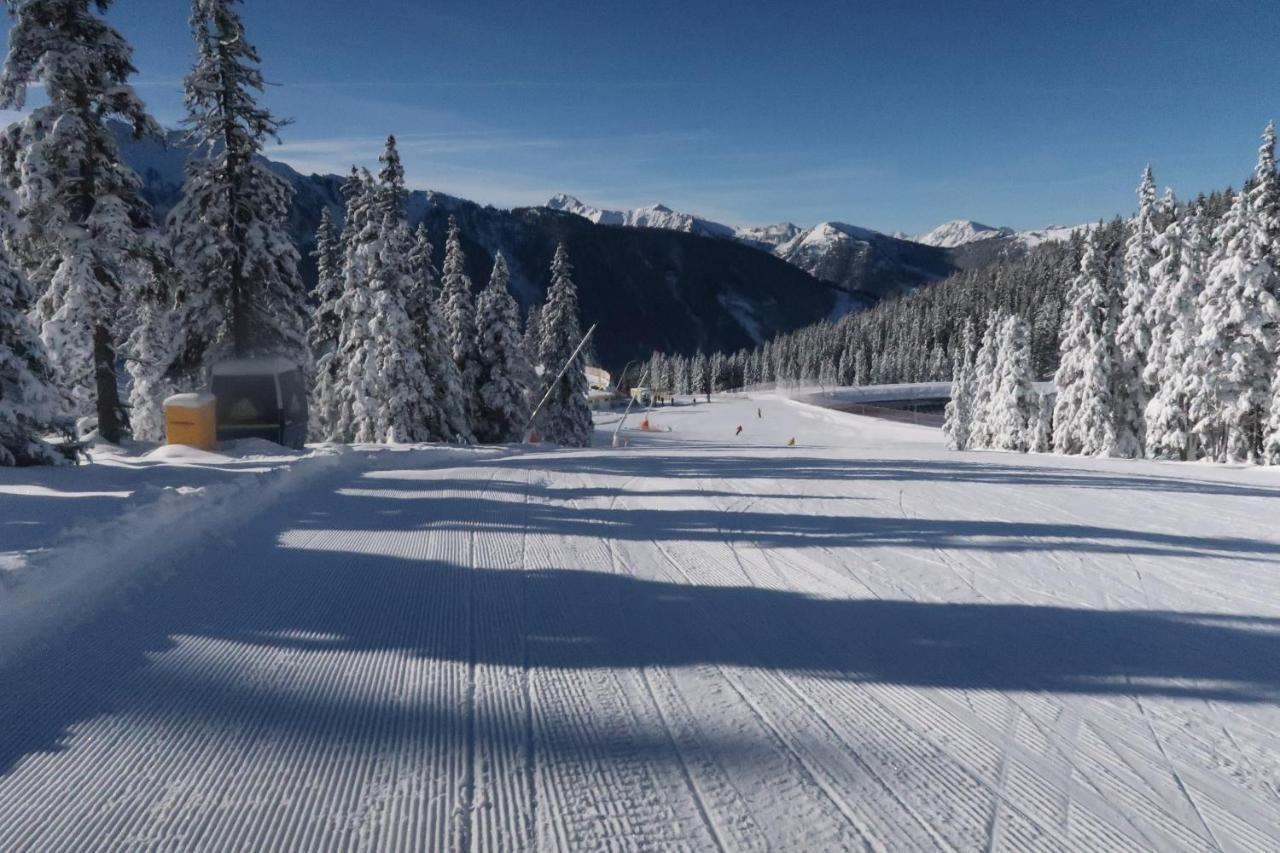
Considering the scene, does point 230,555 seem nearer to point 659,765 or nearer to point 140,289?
point 659,765

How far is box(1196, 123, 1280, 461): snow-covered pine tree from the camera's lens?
2361 centimetres

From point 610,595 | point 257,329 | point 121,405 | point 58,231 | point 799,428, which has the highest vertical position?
point 58,231

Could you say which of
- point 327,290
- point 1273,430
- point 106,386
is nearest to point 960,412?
point 1273,430

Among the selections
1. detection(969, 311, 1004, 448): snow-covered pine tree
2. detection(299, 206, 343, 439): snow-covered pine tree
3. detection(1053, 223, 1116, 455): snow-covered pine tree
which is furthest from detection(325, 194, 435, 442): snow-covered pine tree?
detection(969, 311, 1004, 448): snow-covered pine tree

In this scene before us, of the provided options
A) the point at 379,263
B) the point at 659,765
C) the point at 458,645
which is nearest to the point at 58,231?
the point at 379,263

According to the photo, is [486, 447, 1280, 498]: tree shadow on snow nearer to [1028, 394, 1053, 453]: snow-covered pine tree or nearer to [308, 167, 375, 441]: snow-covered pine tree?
[308, 167, 375, 441]: snow-covered pine tree

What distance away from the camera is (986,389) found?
48.4 meters

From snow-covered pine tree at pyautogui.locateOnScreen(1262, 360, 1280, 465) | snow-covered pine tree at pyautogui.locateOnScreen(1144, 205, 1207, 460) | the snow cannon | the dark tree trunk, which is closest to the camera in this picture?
the dark tree trunk

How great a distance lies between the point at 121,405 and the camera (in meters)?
14.5

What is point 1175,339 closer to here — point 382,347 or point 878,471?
point 878,471

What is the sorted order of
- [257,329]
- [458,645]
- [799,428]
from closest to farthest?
[458,645] → [257,329] → [799,428]

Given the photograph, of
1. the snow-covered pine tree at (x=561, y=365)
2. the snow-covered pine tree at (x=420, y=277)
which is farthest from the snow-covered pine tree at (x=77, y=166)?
the snow-covered pine tree at (x=561, y=365)

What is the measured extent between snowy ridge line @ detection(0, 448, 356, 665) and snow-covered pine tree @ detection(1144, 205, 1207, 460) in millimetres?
31297

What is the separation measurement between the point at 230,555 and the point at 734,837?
5.14 metres
